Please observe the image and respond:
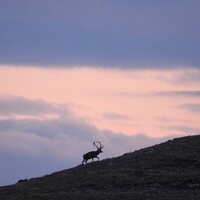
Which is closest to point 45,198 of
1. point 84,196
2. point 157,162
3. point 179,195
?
point 84,196

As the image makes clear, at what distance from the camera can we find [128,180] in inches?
1828

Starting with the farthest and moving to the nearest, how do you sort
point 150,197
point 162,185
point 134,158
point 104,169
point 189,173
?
point 134,158
point 104,169
point 189,173
point 162,185
point 150,197

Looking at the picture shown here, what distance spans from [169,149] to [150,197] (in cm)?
1806

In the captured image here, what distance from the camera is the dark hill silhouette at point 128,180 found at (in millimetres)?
42219

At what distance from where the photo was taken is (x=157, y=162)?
5253 centimetres

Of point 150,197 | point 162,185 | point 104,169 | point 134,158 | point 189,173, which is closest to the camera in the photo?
point 150,197

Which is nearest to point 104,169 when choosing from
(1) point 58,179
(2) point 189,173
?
(1) point 58,179

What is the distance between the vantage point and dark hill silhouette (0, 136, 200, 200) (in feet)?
139

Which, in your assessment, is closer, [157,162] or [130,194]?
[130,194]

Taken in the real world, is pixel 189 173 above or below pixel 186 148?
below

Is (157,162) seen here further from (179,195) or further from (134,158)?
(179,195)

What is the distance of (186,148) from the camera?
57.4 metres

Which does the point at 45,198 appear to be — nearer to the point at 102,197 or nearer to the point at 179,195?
the point at 102,197

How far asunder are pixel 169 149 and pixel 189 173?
10.1 meters
